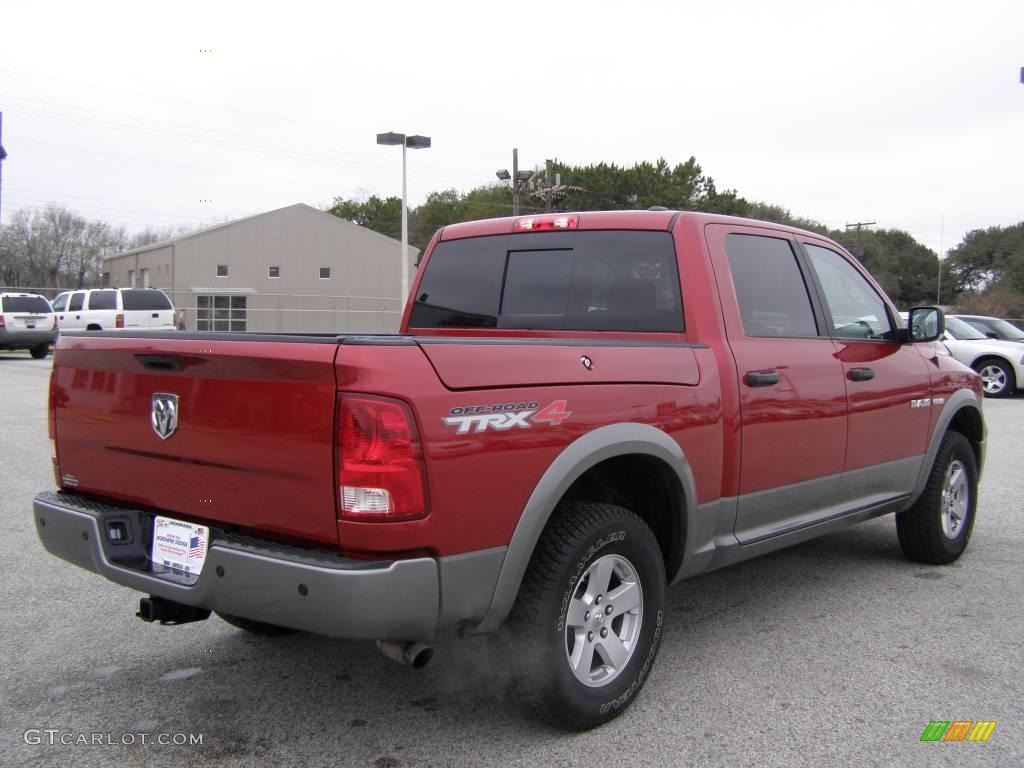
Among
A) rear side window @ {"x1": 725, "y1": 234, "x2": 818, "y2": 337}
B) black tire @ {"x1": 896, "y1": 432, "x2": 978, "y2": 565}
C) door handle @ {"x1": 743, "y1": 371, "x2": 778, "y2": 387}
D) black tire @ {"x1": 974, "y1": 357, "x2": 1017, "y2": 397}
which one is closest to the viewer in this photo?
door handle @ {"x1": 743, "y1": 371, "x2": 778, "y2": 387}

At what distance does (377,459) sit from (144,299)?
24804mm

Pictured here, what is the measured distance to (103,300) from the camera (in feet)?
82.8

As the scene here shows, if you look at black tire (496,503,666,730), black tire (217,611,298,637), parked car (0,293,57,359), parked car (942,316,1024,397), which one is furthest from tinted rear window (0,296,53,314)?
black tire (496,503,666,730)

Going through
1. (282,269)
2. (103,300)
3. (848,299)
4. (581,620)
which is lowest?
(581,620)

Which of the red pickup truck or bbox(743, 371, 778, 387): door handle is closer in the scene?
the red pickup truck

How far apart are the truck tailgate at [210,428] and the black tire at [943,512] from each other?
3935mm

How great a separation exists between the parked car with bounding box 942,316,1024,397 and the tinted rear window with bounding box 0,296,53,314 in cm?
2128

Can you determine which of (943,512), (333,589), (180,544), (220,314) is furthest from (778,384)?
(220,314)

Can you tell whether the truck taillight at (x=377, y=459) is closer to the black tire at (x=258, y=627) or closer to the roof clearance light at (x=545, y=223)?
the black tire at (x=258, y=627)

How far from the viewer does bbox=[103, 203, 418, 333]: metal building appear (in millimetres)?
44562

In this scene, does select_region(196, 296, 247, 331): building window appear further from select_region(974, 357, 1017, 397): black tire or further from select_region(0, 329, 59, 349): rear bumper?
select_region(974, 357, 1017, 397): black tire

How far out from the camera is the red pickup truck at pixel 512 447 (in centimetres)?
261

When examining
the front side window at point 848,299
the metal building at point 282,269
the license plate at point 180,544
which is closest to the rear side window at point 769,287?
the front side window at point 848,299

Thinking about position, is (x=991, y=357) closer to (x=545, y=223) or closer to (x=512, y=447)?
(x=545, y=223)
